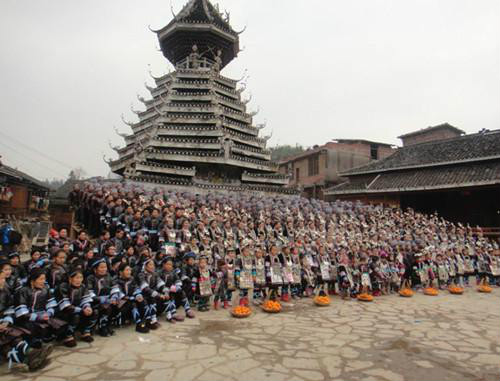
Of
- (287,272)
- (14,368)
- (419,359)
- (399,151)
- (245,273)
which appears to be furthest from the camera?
(399,151)

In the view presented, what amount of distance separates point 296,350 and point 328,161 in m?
30.6

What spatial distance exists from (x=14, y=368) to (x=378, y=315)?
7.70 m

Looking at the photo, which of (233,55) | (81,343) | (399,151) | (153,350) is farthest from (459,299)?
(233,55)

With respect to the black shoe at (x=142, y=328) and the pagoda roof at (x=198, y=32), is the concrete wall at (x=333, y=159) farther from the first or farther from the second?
the black shoe at (x=142, y=328)

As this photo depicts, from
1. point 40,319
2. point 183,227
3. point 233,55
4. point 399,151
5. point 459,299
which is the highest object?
point 233,55

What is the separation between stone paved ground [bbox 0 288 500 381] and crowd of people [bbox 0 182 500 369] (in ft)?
1.76

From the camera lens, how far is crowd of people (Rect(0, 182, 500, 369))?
5.86m

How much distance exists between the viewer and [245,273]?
353 inches

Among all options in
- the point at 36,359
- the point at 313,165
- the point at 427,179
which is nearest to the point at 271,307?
the point at 36,359

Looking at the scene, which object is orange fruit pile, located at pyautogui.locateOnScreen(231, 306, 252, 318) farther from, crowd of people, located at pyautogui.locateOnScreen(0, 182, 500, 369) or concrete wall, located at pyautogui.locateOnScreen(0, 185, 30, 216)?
concrete wall, located at pyautogui.locateOnScreen(0, 185, 30, 216)

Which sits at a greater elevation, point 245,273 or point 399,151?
point 399,151

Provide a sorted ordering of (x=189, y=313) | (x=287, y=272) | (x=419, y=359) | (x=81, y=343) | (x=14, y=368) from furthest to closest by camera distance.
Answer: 1. (x=287, y=272)
2. (x=189, y=313)
3. (x=81, y=343)
4. (x=419, y=359)
5. (x=14, y=368)

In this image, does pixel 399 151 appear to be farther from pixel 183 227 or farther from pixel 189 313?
pixel 189 313

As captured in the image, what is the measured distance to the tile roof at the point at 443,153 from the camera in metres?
22.8
